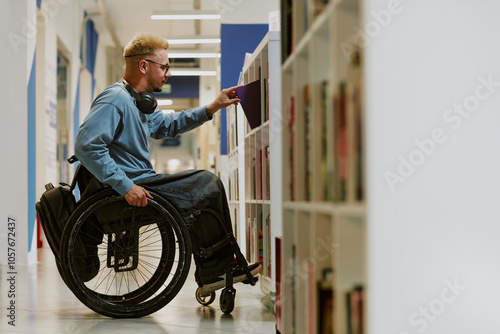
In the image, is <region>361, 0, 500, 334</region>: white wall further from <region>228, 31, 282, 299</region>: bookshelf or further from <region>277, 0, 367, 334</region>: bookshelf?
<region>228, 31, 282, 299</region>: bookshelf

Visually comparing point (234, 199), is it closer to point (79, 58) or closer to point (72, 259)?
point (72, 259)

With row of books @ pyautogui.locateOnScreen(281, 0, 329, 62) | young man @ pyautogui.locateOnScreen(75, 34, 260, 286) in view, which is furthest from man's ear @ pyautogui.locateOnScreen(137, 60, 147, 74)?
row of books @ pyautogui.locateOnScreen(281, 0, 329, 62)

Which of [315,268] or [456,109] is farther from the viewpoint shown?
[315,268]

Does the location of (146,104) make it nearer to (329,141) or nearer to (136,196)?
(136,196)

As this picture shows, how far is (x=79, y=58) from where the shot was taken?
28.0ft

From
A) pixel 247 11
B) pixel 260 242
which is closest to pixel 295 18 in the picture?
pixel 260 242

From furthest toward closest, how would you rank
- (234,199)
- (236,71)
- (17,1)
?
(236,71), (17,1), (234,199)

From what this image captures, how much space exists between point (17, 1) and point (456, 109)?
4479 millimetres

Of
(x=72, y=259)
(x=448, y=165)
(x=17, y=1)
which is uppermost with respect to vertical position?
(x=17, y=1)

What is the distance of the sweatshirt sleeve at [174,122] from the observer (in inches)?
113

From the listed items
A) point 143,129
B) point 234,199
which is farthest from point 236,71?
point 143,129

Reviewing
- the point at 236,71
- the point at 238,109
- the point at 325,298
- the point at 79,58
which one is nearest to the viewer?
the point at 325,298

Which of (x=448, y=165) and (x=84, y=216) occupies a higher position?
(x=448, y=165)

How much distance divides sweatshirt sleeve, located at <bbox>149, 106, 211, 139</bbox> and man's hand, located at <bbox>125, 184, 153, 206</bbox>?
65cm
